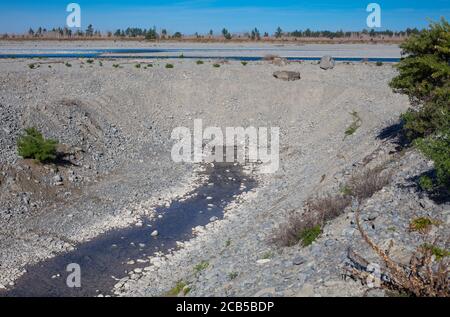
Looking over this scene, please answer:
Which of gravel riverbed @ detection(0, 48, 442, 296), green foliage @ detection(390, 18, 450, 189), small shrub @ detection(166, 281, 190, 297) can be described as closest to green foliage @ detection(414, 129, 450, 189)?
gravel riverbed @ detection(0, 48, 442, 296)

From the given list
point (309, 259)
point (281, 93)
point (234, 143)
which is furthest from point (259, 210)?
point (281, 93)

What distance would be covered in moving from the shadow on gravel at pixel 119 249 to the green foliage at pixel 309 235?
5508 millimetres

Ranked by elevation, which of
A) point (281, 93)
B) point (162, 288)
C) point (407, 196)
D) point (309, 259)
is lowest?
Result: point (162, 288)

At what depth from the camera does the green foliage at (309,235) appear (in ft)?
43.7

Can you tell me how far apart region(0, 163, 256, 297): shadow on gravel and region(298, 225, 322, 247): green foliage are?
18.1ft

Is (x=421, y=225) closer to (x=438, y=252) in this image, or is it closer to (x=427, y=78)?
(x=438, y=252)

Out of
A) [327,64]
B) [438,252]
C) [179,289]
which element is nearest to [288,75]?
[327,64]

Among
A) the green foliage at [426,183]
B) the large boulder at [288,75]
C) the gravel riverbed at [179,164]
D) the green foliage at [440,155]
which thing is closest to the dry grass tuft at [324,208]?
the gravel riverbed at [179,164]

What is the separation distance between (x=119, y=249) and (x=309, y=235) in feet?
23.6

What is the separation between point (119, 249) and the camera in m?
17.3

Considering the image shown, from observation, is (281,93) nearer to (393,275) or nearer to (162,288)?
(162,288)

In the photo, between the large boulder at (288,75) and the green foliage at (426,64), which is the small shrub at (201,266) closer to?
the green foliage at (426,64)
